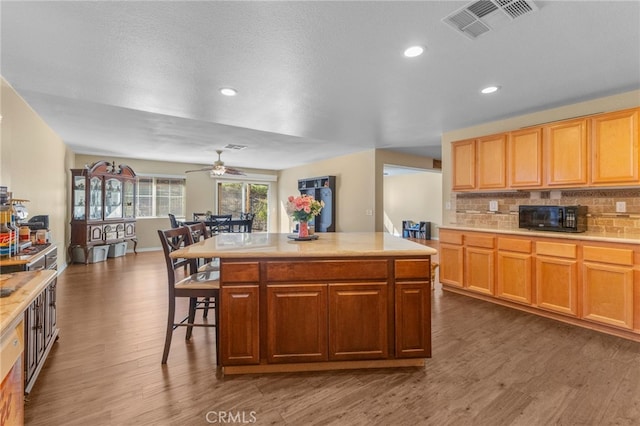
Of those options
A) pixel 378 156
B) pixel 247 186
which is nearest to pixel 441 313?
pixel 378 156

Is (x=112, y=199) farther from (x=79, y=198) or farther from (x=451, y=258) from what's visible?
(x=451, y=258)

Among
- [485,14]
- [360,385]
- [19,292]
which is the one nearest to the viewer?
[19,292]

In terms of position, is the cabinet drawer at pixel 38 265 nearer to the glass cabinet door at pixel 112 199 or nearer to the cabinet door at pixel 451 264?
the cabinet door at pixel 451 264

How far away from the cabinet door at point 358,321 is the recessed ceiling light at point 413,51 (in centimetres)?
172

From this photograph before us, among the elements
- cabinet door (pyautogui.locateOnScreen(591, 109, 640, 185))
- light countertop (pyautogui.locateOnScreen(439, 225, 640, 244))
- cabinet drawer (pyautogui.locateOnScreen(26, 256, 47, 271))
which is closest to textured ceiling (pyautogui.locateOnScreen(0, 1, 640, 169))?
cabinet door (pyautogui.locateOnScreen(591, 109, 640, 185))

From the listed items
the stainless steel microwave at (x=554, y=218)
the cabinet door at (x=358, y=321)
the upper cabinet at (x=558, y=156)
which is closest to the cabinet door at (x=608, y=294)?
the stainless steel microwave at (x=554, y=218)

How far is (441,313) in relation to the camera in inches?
130

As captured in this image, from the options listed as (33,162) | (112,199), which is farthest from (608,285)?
(112,199)

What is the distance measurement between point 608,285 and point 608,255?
28 centimetres

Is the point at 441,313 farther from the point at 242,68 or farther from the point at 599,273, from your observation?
the point at 242,68

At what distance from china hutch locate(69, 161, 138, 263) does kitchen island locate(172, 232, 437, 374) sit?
5.27 meters

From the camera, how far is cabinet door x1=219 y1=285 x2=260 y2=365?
2.07 meters

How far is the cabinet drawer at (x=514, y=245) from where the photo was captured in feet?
10.8

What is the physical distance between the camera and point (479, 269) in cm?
372
